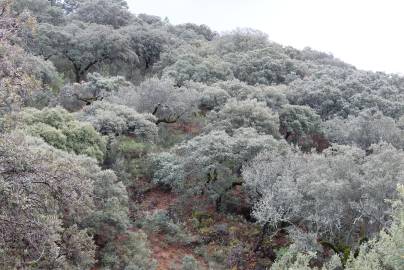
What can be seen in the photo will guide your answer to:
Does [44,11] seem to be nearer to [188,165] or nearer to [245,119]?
[245,119]

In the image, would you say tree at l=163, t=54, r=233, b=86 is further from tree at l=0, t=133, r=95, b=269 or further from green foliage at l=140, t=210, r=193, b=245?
tree at l=0, t=133, r=95, b=269

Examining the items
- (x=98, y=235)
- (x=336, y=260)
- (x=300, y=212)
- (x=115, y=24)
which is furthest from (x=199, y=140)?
(x=115, y=24)

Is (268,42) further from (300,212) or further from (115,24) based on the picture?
(300,212)

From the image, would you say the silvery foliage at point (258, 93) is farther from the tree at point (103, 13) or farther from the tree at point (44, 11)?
the tree at point (103, 13)

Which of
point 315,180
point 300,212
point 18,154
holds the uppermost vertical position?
point 18,154

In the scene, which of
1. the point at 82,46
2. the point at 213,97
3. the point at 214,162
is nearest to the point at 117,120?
the point at 214,162

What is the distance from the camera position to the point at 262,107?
26938 millimetres

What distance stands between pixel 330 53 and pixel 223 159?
4058cm

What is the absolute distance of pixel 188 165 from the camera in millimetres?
→ 22531

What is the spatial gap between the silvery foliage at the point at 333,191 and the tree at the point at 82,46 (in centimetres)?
2277

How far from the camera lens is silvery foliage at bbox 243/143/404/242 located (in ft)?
56.0

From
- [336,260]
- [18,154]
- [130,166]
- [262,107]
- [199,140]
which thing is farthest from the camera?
[262,107]

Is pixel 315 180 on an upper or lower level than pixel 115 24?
upper

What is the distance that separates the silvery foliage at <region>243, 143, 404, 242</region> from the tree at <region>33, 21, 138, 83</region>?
Result: 22.8 metres
